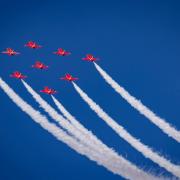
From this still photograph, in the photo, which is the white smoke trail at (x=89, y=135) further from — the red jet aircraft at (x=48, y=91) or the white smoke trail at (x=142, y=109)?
the white smoke trail at (x=142, y=109)

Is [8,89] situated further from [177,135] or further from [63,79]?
[177,135]

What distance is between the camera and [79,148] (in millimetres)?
22938

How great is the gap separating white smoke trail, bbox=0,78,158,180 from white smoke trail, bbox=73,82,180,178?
2.87 ft

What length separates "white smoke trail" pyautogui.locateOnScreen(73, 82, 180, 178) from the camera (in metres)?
21.5

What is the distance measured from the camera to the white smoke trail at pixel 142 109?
72.8 feet

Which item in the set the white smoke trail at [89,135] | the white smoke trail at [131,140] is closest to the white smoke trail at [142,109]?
the white smoke trail at [131,140]

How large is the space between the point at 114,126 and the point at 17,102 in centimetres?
565

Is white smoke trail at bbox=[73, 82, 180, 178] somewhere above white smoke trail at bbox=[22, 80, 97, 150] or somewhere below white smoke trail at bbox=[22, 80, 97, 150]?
above

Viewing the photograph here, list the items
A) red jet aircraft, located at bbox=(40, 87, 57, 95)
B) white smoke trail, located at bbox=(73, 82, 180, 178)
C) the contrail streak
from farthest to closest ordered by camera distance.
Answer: red jet aircraft, located at bbox=(40, 87, 57, 95) < the contrail streak < white smoke trail, located at bbox=(73, 82, 180, 178)

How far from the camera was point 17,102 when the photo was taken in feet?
81.9

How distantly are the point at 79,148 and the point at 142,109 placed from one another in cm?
390

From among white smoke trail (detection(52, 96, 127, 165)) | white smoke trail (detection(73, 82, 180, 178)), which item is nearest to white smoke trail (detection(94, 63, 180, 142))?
white smoke trail (detection(73, 82, 180, 178))

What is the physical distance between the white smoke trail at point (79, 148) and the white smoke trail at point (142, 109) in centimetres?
240

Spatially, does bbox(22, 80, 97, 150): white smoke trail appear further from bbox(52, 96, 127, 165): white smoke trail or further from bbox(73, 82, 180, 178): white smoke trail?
bbox(73, 82, 180, 178): white smoke trail
